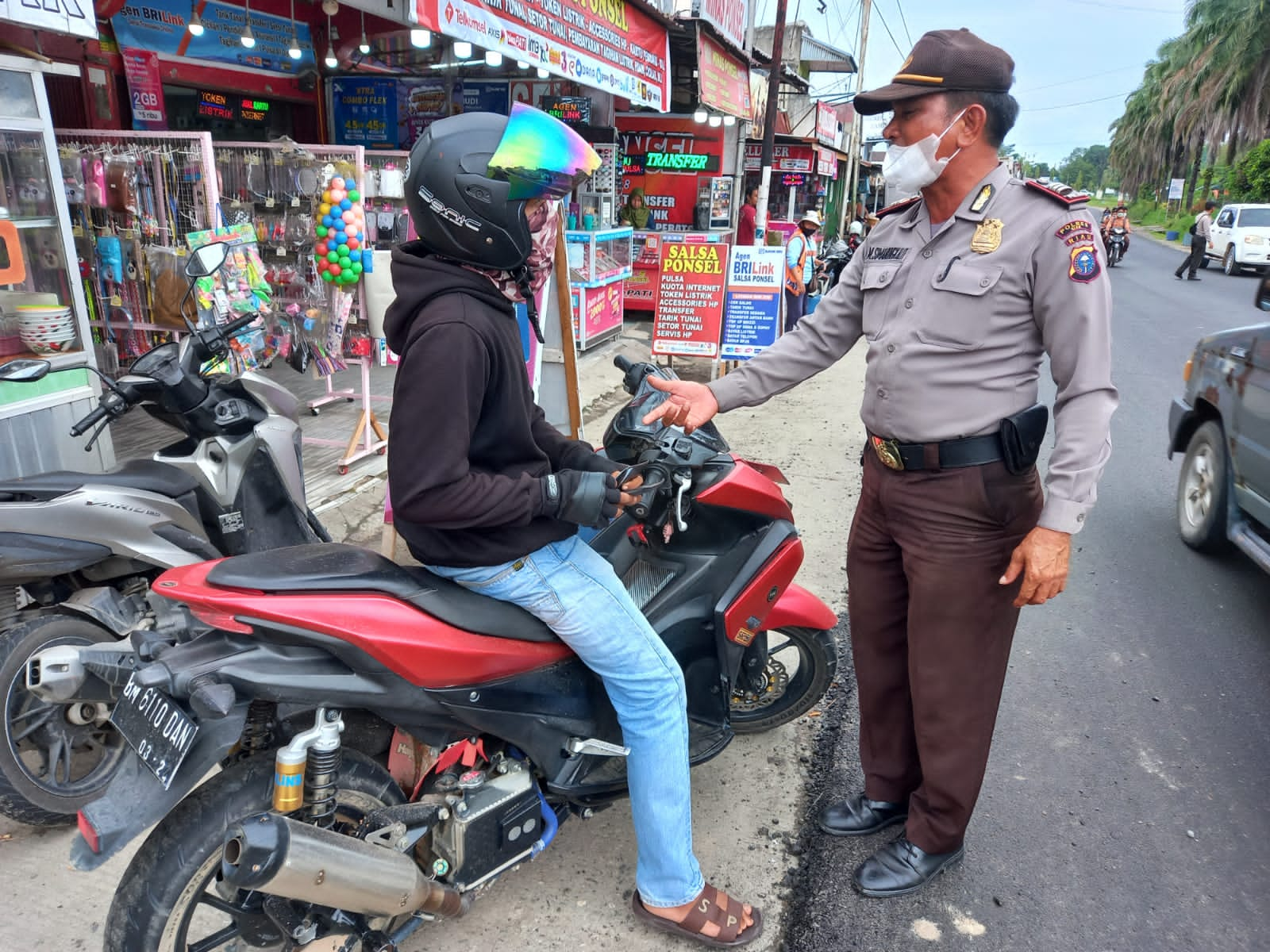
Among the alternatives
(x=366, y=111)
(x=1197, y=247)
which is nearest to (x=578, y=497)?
(x=366, y=111)

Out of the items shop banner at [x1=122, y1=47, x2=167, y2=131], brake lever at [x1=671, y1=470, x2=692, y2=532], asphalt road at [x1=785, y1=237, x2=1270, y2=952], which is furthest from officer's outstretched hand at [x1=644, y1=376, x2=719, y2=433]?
shop banner at [x1=122, y1=47, x2=167, y2=131]

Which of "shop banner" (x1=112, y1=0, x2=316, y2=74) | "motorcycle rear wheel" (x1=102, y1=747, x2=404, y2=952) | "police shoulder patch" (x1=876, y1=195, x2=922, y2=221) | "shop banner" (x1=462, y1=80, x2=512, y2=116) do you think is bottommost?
"motorcycle rear wheel" (x1=102, y1=747, x2=404, y2=952)

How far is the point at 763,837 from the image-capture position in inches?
109

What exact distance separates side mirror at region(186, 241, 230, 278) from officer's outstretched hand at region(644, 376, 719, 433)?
1.73m

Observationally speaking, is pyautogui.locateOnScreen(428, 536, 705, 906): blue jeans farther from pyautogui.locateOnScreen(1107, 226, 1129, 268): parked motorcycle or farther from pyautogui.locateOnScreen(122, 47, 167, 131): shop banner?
pyautogui.locateOnScreen(1107, 226, 1129, 268): parked motorcycle

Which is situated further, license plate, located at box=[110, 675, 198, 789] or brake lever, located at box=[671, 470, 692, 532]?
brake lever, located at box=[671, 470, 692, 532]

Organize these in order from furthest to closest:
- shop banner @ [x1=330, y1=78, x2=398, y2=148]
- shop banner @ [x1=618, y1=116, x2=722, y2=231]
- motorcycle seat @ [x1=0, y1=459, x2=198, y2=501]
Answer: shop banner @ [x1=618, y1=116, x2=722, y2=231] → shop banner @ [x1=330, y1=78, x2=398, y2=148] → motorcycle seat @ [x1=0, y1=459, x2=198, y2=501]

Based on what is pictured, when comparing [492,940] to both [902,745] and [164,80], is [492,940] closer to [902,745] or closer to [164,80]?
[902,745]

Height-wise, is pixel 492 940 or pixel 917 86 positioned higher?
pixel 917 86

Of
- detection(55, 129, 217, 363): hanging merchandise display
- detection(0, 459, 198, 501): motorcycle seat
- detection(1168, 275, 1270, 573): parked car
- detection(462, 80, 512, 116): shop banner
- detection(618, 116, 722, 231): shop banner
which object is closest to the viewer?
detection(0, 459, 198, 501): motorcycle seat

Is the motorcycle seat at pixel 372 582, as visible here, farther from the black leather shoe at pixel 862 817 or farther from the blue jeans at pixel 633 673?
the black leather shoe at pixel 862 817

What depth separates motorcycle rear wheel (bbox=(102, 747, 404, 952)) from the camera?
5.53ft

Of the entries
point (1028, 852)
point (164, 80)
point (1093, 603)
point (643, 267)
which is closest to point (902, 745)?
point (1028, 852)

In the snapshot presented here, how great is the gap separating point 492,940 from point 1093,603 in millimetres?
3503
